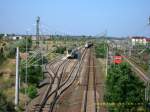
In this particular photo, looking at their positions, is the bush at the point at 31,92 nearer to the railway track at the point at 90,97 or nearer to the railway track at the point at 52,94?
the railway track at the point at 52,94

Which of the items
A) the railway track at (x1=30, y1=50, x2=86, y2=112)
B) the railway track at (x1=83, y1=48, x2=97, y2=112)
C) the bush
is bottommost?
the railway track at (x1=83, y1=48, x2=97, y2=112)

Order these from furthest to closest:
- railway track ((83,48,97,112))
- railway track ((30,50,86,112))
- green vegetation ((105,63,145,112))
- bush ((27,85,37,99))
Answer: bush ((27,85,37,99)) < railway track ((83,48,97,112)) < railway track ((30,50,86,112)) < green vegetation ((105,63,145,112))

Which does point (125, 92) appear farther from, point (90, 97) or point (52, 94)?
point (52, 94)

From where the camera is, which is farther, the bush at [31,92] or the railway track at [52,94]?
the bush at [31,92]

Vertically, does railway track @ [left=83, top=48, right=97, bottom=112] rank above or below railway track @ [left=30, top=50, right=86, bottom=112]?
below

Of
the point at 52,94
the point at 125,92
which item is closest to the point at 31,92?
the point at 52,94

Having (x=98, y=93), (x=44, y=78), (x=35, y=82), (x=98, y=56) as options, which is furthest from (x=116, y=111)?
(x=98, y=56)

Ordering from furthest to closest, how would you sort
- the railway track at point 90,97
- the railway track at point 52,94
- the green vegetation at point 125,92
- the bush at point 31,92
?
the bush at point 31,92 → the railway track at point 90,97 → the railway track at point 52,94 → the green vegetation at point 125,92

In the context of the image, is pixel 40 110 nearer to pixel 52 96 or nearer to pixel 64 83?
pixel 52 96

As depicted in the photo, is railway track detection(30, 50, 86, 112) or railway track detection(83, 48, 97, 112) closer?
railway track detection(30, 50, 86, 112)

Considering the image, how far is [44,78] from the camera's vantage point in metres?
41.9

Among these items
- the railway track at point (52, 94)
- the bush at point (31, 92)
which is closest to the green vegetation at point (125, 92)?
the railway track at point (52, 94)

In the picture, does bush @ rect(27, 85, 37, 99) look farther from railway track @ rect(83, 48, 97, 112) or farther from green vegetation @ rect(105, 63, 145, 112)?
green vegetation @ rect(105, 63, 145, 112)

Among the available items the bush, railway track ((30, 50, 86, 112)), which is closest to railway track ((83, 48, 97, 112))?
railway track ((30, 50, 86, 112))
